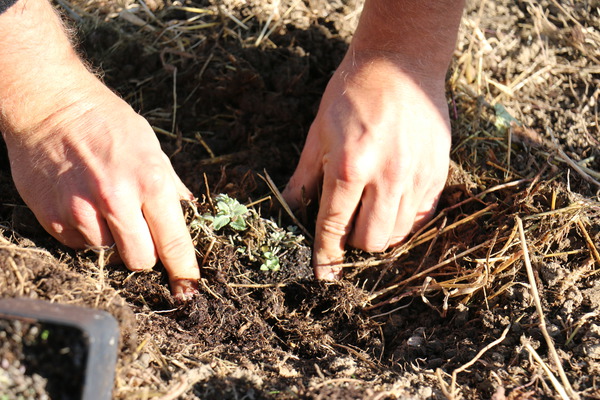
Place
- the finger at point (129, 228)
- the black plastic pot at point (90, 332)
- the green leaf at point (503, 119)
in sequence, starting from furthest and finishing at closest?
the green leaf at point (503, 119) < the finger at point (129, 228) < the black plastic pot at point (90, 332)

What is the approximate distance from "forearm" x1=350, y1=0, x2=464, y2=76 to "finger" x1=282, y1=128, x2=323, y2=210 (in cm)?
47

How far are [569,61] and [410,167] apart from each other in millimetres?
1528

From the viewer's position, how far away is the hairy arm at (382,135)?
2.10 m

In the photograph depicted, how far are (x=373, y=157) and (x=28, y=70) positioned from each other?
4.09ft

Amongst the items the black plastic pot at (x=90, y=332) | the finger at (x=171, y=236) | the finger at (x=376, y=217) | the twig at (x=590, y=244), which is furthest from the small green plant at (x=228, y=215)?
the twig at (x=590, y=244)

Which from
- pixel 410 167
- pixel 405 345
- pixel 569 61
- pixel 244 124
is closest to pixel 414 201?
pixel 410 167

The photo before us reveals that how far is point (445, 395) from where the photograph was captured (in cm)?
171

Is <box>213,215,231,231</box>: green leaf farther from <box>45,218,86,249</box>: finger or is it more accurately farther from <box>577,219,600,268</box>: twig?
<box>577,219,600,268</box>: twig

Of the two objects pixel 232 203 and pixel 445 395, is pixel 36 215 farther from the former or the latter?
pixel 445 395

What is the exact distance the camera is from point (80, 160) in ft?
6.35

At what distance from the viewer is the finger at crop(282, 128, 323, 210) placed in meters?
2.25

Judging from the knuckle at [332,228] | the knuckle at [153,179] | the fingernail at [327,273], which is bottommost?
the fingernail at [327,273]

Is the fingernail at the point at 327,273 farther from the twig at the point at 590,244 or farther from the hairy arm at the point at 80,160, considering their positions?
the twig at the point at 590,244

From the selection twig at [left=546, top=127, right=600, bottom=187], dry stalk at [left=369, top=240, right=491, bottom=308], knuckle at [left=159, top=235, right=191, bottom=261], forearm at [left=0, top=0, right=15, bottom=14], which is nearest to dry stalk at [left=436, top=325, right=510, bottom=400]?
dry stalk at [left=369, top=240, right=491, bottom=308]
